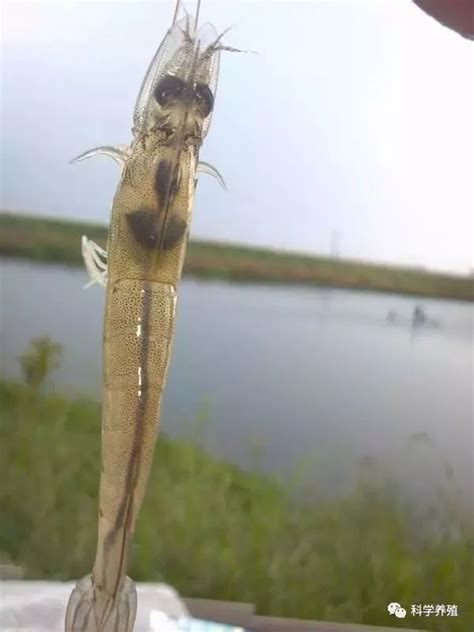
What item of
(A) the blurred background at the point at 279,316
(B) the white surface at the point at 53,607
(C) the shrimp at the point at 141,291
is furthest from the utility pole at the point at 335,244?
(B) the white surface at the point at 53,607

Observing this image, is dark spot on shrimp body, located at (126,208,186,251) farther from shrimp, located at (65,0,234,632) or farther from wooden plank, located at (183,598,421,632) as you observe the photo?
wooden plank, located at (183,598,421,632)

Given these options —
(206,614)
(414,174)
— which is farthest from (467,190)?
(206,614)

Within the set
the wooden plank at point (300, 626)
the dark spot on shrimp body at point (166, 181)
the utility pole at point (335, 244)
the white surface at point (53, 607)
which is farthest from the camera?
the utility pole at point (335, 244)

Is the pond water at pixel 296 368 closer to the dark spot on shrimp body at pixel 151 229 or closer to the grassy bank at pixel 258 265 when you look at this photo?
the grassy bank at pixel 258 265

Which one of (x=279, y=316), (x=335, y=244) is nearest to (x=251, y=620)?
(x=279, y=316)

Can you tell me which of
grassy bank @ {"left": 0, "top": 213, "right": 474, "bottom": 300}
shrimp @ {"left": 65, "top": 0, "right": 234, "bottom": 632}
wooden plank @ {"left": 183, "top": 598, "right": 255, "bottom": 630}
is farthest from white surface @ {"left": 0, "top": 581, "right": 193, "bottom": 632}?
grassy bank @ {"left": 0, "top": 213, "right": 474, "bottom": 300}
